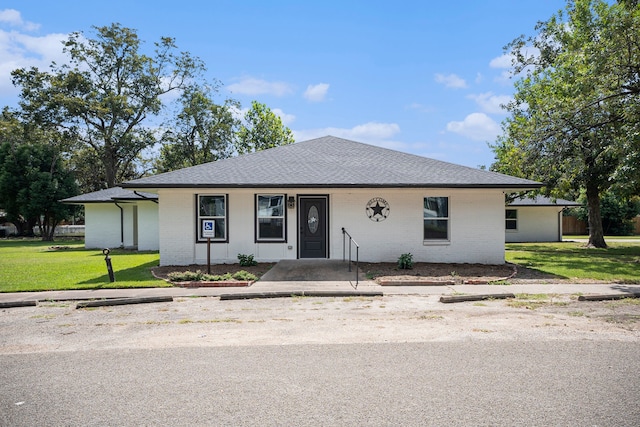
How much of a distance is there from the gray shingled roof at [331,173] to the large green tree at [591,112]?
350 centimetres

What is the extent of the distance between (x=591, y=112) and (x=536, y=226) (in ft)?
52.4

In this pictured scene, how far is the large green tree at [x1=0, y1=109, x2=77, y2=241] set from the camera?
3259 centimetres

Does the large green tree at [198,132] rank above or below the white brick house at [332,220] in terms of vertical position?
above

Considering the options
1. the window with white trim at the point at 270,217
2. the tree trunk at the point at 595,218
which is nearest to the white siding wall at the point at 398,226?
the window with white trim at the point at 270,217

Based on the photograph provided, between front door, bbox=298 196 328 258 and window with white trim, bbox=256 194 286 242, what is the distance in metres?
0.61

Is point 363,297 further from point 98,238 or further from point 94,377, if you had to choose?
point 98,238

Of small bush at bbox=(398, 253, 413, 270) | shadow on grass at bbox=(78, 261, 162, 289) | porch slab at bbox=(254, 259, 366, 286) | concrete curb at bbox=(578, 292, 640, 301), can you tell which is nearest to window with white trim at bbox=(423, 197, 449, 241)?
small bush at bbox=(398, 253, 413, 270)

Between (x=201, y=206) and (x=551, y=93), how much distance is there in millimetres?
17410

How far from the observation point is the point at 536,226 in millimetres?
29312

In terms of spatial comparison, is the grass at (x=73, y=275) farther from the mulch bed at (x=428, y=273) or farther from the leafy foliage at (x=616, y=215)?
the leafy foliage at (x=616, y=215)

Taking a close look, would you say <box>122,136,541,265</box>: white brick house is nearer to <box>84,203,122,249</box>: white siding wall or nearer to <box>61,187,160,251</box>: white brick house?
<box>61,187,160,251</box>: white brick house

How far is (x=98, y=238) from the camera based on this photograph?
925 inches

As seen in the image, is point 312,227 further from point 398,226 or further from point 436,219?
point 436,219

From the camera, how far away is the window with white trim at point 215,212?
557 inches
